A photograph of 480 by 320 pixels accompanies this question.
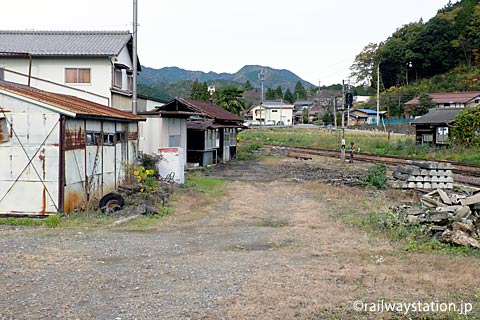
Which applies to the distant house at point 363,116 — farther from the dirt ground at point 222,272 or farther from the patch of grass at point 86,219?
the patch of grass at point 86,219

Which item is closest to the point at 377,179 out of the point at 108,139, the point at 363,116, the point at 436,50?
the point at 108,139

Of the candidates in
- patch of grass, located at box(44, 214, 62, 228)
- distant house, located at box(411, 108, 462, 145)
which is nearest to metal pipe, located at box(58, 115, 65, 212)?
patch of grass, located at box(44, 214, 62, 228)

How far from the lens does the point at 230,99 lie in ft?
174

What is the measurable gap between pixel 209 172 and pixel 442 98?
142 ft

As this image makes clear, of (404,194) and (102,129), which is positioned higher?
(102,129)

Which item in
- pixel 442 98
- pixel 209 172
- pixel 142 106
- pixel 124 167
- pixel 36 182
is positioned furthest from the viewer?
pixel 442 98

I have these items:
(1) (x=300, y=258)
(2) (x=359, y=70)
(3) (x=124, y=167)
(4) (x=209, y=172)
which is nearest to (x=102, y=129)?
(3) (x=124, y=167)

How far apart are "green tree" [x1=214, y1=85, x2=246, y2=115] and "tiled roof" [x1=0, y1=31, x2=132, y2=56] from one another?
29200 mm

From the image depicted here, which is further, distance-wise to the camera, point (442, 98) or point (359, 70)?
point (359, 70)

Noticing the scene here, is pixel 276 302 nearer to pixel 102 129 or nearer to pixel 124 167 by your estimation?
pixel 102 129

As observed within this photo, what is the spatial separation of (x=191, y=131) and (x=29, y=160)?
13.2m

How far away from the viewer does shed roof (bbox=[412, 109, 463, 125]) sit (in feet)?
112

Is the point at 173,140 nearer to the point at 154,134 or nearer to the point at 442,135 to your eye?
the point at 154,134

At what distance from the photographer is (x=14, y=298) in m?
5.75
